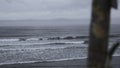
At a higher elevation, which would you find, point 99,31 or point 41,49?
point 99,31

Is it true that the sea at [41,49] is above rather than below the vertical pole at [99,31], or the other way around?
below

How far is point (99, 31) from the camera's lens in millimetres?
3525

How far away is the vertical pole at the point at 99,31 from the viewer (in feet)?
11.6

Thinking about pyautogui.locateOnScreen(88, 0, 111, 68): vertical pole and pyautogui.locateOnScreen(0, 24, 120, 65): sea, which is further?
pyautogui.locateOnScreen(0, 24, 120, 65): sea

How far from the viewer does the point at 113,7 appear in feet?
11.5

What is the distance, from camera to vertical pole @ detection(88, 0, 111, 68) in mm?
3521

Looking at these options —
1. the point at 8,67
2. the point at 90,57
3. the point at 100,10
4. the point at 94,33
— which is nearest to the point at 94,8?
the point at 100,10

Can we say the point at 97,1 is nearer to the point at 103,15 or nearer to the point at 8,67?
the point at 103,15

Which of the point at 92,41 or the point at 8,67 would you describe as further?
the point at 8,67

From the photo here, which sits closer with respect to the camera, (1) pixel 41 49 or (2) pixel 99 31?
(2) pixel 99 31

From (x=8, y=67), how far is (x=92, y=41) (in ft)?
67.5

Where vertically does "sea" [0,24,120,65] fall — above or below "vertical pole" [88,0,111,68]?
below

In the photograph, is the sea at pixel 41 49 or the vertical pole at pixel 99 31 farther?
the sea at pixel 41 49

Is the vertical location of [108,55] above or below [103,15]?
below
